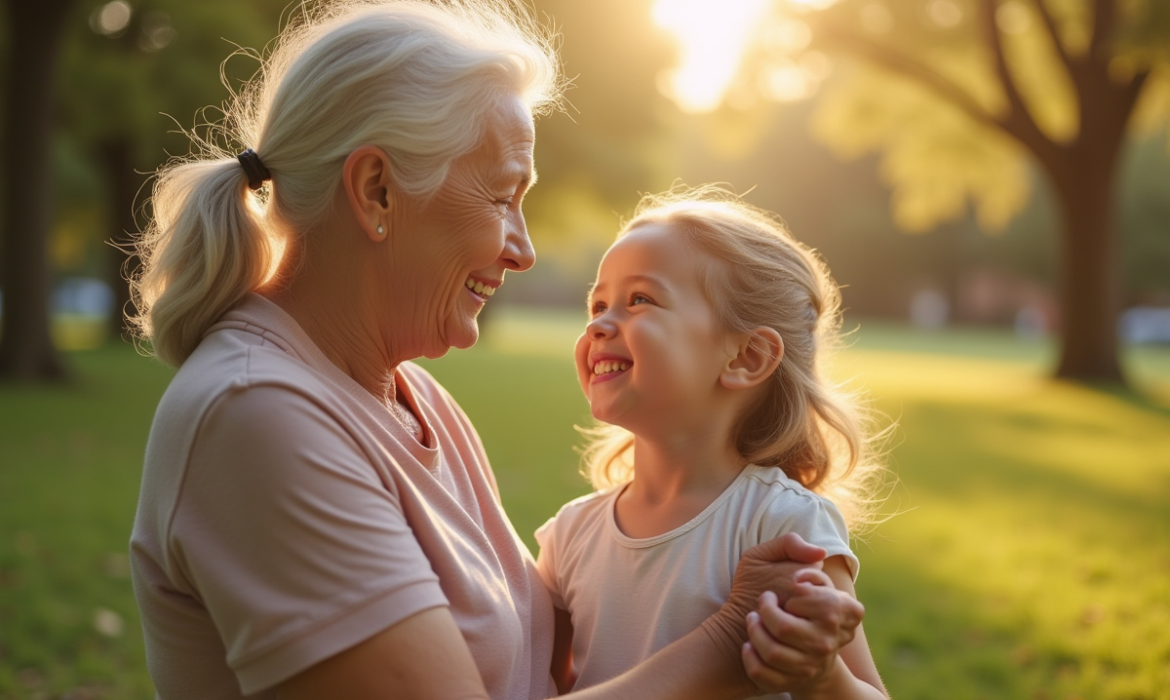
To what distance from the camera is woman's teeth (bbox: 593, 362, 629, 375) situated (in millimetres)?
2586

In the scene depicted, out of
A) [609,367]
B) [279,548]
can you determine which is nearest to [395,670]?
[279,548]

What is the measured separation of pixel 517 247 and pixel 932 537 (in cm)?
611

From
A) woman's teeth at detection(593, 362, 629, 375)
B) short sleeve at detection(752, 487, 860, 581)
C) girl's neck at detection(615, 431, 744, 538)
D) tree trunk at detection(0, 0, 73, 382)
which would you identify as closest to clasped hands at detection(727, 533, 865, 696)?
short sleeve at detection(752, 487, 860, 581)

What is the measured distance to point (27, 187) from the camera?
48.5ft

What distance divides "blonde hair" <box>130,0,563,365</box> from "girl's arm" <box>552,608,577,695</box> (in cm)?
113

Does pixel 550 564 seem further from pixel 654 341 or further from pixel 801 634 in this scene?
pixel 801 634

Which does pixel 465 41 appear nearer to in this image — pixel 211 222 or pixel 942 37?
pixel 211 222

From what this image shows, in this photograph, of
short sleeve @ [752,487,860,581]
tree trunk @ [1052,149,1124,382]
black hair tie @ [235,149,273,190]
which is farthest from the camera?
tree trunk @ [1052,149,1124,382]

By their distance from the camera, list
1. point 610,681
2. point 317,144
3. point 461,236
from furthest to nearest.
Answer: point 461,236 → point 317,144 → point 610,681

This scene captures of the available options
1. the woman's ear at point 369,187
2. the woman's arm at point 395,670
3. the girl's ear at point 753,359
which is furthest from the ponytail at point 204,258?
the girl's ear at point 753,359

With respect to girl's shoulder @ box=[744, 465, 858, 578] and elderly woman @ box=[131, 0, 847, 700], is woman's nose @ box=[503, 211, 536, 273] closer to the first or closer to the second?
elderly woman @ box=[131, 0, 847, 700]

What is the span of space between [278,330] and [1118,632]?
478 centimetres

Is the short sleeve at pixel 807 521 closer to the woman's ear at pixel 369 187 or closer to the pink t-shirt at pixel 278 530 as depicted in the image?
the pink t-shirt at pixel 278 530

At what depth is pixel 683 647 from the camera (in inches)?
79.5
